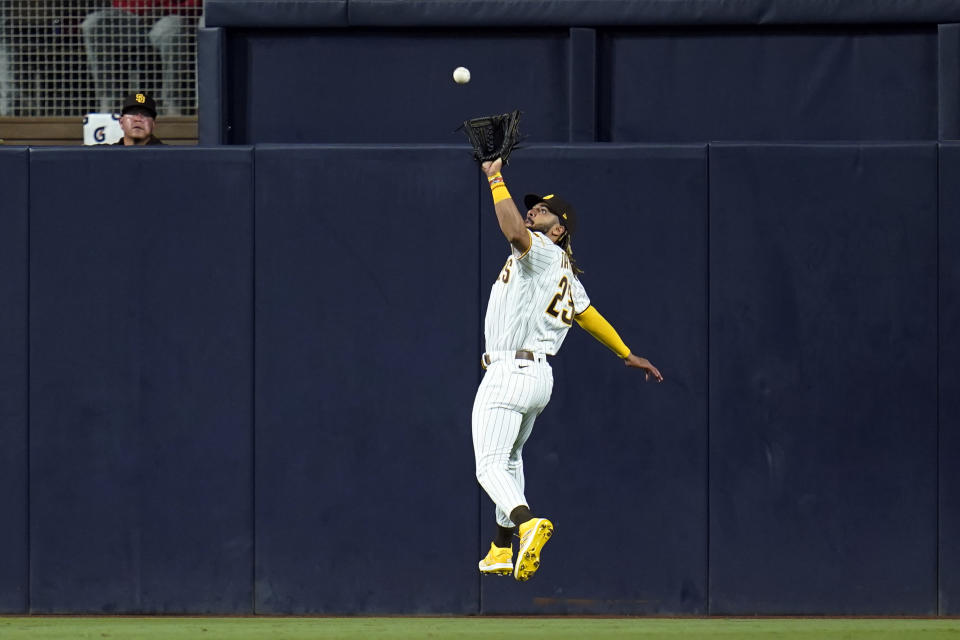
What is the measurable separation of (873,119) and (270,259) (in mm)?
3555

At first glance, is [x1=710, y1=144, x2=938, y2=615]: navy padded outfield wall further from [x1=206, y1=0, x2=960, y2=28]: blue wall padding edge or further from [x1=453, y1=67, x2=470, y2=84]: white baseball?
[x1=453, y1=67, x2=470, y2=84]: white baseball

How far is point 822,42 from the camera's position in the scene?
805cm

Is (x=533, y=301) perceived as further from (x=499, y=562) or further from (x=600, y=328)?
(x=499, y=562)

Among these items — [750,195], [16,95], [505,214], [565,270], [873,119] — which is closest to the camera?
[505,214]

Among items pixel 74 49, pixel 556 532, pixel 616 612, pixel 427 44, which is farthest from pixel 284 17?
pixel 616 612

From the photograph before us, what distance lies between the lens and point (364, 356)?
7312 mm

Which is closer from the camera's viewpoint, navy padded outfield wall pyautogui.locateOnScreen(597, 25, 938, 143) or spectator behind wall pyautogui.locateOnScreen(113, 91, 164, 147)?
spectator behind wall pyautogui.locateOnScreen(113, 91, 164, 147)

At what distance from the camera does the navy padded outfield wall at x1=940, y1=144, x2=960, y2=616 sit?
7.20 m

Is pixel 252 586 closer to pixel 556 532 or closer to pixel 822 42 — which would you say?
pixel 556 532

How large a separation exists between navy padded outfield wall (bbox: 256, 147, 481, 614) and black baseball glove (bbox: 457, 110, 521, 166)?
1.28 m

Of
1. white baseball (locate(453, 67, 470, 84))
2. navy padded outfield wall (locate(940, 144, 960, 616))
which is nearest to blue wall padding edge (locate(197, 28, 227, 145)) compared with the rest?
white baseball (locate(453, 67, 470, 84))

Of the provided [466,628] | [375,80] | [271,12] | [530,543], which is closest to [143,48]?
[271,12]

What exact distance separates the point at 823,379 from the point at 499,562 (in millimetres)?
2160

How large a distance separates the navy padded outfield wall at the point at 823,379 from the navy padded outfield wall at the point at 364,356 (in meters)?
1.35
